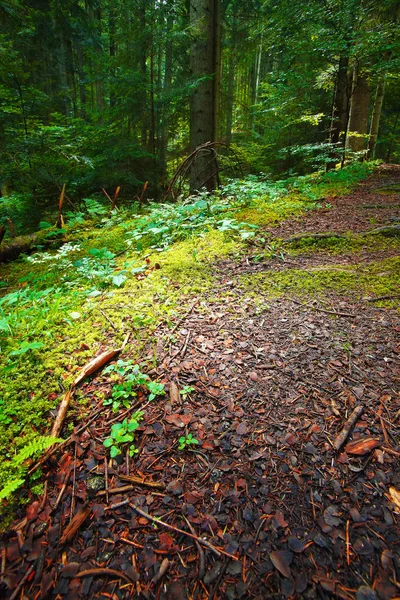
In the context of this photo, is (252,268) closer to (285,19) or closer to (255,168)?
(285,19)

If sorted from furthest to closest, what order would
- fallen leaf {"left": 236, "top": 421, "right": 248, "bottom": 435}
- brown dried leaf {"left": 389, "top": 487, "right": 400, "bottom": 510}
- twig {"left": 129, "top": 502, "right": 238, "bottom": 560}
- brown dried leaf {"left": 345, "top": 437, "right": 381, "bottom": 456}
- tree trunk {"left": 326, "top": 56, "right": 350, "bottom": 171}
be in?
tree trunk {"left": 326, "top": 56, "right": 350, "bottom": 171}, fallen leaf {"left": 236, "top": 421, "right": 248, "bottom": 435}, brown dried leaf {"left": 345, "top": 437, "right": 381, "bottom": 456}, brown dried leaf {"left": 389, "top": 487, "right": 400, "bottom": 510}, twig {"left": 129, "top": 502, "right": 238, "bottom": 560}

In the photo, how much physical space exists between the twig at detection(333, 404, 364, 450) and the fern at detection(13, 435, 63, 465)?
154 cm

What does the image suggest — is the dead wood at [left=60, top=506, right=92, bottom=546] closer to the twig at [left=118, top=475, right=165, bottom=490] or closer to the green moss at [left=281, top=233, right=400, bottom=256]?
the twig at [left=118, top=475, right=165, bottom=490]

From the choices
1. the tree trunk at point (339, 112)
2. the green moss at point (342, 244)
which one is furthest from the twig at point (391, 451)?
the tree trunk at point (339, 112)

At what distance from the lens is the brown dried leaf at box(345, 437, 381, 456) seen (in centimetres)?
157

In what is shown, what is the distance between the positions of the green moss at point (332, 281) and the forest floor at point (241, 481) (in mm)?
435

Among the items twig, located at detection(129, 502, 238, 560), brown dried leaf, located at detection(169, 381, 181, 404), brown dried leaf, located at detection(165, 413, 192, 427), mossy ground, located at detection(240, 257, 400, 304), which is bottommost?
twig, located at detection(129, 502, 238, 560)

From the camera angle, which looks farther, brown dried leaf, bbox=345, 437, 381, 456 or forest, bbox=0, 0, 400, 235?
forest, bbox=0, 0, 400, 235

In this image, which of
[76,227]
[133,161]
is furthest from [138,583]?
[133,161]

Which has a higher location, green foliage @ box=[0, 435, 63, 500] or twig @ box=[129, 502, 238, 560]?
green foliage @ box=[0, 435, 63, 500]

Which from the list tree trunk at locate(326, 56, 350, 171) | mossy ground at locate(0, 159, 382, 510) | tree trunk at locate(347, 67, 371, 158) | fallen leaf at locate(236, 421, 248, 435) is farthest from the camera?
tree trunk at locate(347, 67, 371, 158)

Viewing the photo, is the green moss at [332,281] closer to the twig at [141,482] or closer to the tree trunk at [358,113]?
the twig at [141,482]

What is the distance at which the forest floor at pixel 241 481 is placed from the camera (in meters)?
1.16

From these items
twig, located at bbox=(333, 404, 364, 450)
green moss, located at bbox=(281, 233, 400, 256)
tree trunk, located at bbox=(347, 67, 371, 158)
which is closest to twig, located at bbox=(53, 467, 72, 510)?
twig, located at bbox=(333, 404, 364, 450)
